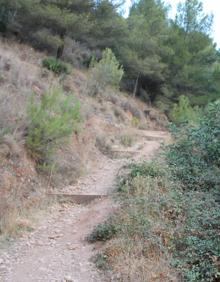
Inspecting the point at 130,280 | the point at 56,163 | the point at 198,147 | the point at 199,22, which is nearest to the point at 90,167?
the point at 56,163

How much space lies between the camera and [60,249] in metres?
4.84

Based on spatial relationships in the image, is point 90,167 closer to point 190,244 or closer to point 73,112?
point 73,112

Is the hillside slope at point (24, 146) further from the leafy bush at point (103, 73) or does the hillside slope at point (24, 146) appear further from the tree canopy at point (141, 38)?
the tree canopy at point (141, 38)

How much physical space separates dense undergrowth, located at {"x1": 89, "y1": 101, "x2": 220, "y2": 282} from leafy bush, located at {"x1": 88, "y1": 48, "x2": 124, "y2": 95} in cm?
883

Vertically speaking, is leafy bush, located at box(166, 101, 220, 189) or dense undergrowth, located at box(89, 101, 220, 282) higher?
leafy bush, located at box(166, 101, 220, 189)

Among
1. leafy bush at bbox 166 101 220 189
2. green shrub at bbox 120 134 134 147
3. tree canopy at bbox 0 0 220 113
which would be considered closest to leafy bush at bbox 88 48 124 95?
tree canopy at bbox 0 0 220 113

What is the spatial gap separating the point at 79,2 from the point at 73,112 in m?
10.4

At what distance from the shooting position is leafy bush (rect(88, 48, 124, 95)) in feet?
51.0

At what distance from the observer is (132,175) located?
713 centimetres

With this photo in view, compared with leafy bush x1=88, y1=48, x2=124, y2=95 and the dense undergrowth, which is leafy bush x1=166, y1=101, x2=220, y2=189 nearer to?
the dense undergrowth

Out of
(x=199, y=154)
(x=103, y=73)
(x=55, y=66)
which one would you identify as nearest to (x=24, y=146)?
(x=199, y=154)

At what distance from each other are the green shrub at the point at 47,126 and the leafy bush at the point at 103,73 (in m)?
8.05

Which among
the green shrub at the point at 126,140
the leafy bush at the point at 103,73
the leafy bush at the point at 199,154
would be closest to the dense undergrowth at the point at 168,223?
the leafy bush at the point at 199,154

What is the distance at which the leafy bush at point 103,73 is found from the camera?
51.0ft
